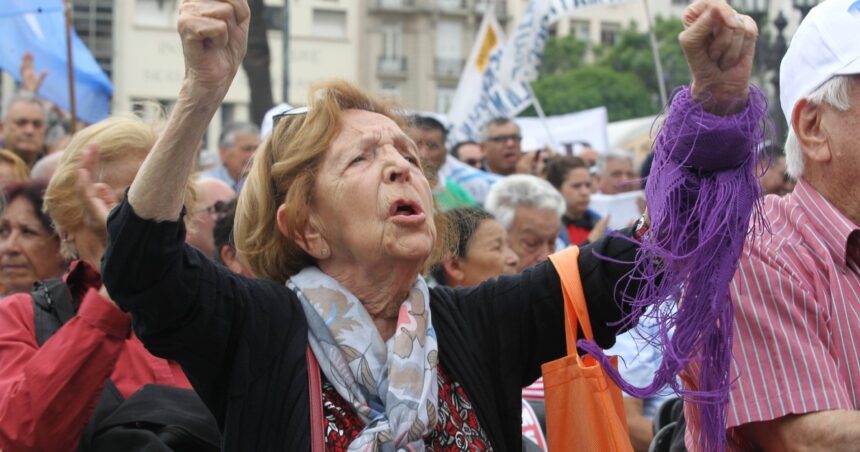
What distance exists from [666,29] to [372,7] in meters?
13.6

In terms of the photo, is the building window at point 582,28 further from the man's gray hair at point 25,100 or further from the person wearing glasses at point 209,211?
the person wearing glasses at point 209,211

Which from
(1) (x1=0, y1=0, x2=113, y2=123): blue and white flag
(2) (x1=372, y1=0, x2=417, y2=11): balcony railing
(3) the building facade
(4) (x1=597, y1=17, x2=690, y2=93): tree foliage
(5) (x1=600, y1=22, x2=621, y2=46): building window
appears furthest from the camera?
(5) (x1=600, y1=22, x2=621, y2=46): building window

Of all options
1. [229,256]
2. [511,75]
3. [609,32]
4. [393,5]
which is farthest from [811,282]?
[609,32]

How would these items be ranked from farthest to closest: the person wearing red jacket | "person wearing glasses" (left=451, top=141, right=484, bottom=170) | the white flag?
the white flag
"person wearing glasses" (left=451, top=141, right=484, bottom=170)
the person wearing red jacket

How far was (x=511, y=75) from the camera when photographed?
1084cm

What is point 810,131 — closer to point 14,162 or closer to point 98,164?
point 98,164

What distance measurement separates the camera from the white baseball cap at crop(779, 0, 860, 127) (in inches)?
113

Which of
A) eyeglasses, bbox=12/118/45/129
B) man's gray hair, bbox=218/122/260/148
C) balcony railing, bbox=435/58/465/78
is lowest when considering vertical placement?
man's gray hair, bbox=218/122/260/148

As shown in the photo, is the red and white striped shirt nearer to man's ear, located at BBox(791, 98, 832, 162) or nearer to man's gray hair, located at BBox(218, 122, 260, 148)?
man's ear, located at BBox(791, 98, 832, 162)

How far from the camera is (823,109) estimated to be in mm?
2934

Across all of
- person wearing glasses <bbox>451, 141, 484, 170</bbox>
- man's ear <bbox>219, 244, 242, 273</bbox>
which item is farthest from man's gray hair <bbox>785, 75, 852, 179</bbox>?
person wearing glasses <bbox>451, 141, 484, 170</bbox>

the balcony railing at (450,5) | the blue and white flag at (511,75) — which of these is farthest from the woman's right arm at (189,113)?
the balcony railing at (450,5)

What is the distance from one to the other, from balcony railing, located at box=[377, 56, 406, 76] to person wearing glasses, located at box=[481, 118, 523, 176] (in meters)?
49.7

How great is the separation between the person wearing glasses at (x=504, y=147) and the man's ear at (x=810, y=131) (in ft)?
21.4
